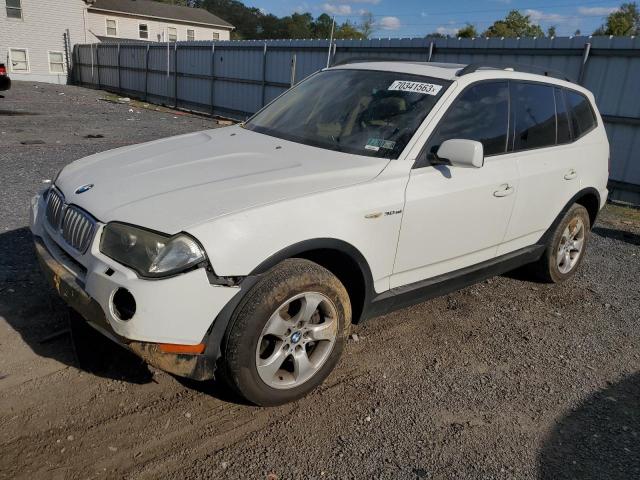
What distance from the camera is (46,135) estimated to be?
11750 mm

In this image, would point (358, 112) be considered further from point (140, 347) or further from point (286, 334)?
point (140, 347)

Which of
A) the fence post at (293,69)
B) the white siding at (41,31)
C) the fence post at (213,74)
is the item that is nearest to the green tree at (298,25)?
the white siding at (41,31)

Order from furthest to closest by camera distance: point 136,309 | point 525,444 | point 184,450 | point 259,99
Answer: point 259,99 → point 525,444 → point 184,450 → point 136,309

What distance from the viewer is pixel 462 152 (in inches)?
129

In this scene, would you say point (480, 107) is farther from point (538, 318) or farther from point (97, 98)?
point (97, 98)

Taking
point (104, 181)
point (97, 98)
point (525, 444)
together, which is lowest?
point (97, 98)

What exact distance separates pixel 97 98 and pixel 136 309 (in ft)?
77.0

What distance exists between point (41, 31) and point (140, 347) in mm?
34755

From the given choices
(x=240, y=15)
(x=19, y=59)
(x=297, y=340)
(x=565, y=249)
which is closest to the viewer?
(x=297, y=340)

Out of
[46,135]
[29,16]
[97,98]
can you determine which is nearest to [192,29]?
[29,16]

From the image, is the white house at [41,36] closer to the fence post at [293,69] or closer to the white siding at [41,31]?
the white siding at [41,31]

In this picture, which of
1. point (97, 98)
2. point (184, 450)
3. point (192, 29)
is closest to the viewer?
point (184, 450)

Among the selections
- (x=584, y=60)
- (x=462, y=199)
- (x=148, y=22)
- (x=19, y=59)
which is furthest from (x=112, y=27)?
(x=462, y=199)

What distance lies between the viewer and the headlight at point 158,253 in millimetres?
2492
